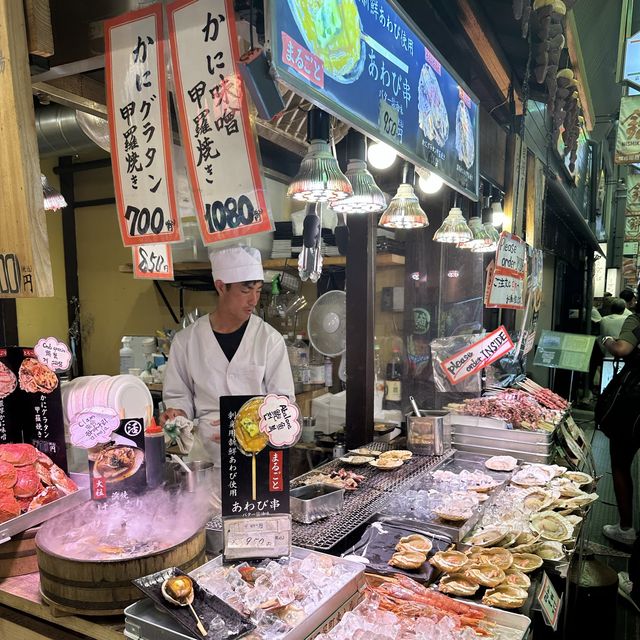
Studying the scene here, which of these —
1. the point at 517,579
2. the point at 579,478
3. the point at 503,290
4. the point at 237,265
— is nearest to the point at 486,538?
the point at 517,579

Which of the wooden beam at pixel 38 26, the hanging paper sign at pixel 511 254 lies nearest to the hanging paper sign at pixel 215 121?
the wooden beam at pixel 38 26

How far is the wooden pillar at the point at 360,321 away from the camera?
11.8 feet

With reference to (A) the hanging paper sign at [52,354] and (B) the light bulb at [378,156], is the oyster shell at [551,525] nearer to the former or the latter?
(A) the hanging paper sign at [52,354]

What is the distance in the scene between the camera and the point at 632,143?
24.2ft

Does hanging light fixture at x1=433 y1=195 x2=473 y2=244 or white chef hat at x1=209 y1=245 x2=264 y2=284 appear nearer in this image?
white chef hat at x1=209 y1=245 x2=264 y2=284

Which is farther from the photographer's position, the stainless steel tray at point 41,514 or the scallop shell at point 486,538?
the scallop shell at point 486,538

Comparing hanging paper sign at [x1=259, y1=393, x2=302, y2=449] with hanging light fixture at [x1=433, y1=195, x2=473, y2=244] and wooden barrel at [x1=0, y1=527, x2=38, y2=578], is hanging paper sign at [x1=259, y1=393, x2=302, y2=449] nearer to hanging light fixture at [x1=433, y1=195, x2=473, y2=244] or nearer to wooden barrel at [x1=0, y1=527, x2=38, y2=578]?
wooden barrel at [x1=0, y1=527, x2=38, y2=578]

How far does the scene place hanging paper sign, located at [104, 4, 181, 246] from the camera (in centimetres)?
182

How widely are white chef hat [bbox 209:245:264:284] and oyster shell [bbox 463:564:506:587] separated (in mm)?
2453

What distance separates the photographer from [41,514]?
1.68 meters

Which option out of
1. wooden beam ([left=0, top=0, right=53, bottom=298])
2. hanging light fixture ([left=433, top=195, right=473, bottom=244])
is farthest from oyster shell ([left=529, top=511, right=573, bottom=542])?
hanging light fixture ([left=433, top=195, right=473, bottom=244])

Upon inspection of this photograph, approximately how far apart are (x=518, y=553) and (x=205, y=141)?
1.93 m

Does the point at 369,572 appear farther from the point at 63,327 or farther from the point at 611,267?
the point at 611,267

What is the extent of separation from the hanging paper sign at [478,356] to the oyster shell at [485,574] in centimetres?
216
